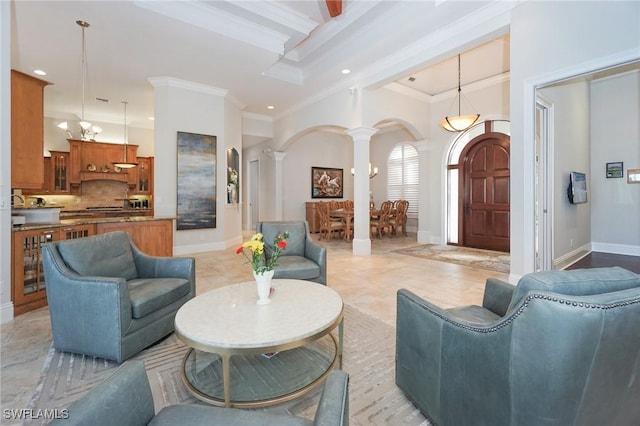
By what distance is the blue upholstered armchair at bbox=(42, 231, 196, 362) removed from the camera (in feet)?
6.68

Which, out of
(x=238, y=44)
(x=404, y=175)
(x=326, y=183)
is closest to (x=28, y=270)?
(x=238, y=44)

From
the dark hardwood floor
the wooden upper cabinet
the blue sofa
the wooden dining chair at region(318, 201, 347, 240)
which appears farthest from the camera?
the wooden dining chair at region(318, 201, 347, 240)

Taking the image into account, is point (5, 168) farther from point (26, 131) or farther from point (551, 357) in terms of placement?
point (551, 357)

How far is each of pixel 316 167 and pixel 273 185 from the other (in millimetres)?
1681

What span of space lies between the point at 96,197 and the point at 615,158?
1216 cm

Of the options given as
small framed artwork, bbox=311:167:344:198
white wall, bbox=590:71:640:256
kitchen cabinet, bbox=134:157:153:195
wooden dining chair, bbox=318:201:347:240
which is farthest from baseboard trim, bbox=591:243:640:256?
kitchen cabinet, bbox=134:157:153:195

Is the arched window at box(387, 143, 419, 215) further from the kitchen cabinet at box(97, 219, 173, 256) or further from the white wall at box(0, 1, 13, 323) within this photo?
the white wall at box(0, 1, 13, 323)

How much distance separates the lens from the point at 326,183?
33.8ft

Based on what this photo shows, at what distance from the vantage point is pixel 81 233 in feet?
12.0

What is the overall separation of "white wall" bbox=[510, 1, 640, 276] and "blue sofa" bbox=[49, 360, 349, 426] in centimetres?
346

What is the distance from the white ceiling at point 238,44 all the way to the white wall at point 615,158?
2172 millimetres

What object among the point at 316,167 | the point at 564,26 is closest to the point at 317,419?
the point at 564,26

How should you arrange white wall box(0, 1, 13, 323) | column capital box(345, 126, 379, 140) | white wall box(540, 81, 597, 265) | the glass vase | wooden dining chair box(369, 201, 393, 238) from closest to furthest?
the glass vase, white wall box(0, 1, 13, 323), white wall box(540, 81, 597, 265), column capital box(345, 126, 379, 140), wooden dining chair box(369, 201, 393, 238)

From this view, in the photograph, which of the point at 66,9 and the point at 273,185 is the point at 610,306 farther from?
the point at 273,185
